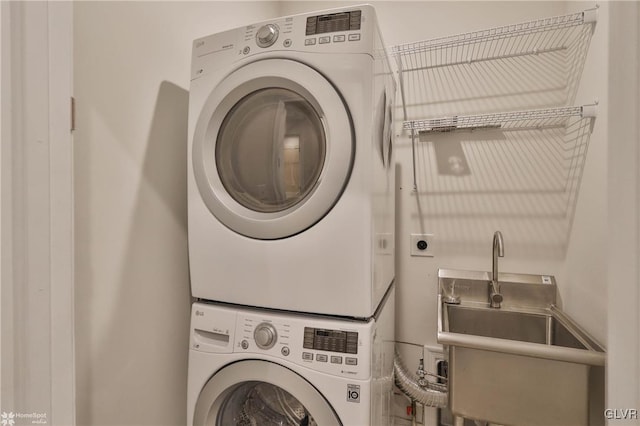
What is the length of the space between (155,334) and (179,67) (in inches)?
41.1

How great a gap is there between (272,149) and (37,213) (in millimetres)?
652

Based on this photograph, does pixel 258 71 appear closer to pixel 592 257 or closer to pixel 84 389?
pixel 84 389

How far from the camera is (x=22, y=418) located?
66 centimetres

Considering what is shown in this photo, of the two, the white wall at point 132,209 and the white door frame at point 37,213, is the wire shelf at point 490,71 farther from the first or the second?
the white door frame at point 37,213

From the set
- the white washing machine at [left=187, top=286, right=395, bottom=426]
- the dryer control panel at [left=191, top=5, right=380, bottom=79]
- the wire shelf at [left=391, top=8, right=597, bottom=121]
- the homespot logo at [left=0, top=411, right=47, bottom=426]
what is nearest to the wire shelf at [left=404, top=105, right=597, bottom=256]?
the wire shelf at [left=391, top=8, right=597, bottom=121]

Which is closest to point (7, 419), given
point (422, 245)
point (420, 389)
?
point (420, 389)

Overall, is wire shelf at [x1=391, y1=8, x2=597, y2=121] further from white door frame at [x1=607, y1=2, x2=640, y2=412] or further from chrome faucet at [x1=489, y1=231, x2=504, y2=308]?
white door frame at [x1=607, y1=2, x2=640, y2=412]

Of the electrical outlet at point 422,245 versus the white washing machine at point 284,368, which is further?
the electrical outlet at point 422,245

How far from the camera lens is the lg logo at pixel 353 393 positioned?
2.95ft

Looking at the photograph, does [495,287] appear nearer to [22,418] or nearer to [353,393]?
[353,393]

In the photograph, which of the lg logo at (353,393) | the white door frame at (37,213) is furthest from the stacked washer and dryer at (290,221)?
the white door frame at (37,213)

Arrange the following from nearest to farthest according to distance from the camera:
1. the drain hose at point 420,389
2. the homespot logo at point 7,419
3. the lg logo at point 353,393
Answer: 1. the homespot logo at point 7,419
2. the lg logo at point 353,393
3. the drain hose at point 420,389

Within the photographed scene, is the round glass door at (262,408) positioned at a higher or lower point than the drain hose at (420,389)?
higher

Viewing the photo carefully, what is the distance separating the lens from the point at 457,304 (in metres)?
1.47
